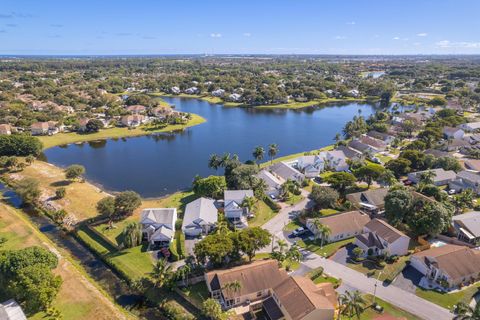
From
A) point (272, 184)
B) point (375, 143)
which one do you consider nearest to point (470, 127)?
point (375, 143)

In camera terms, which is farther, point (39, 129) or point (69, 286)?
point (39, 129)

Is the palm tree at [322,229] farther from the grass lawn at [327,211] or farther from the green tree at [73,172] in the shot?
the green tree at [73,172]

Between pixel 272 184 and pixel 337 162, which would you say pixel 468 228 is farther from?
pixel 337 162

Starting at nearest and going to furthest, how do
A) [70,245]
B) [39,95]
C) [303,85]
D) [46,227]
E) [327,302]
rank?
1. [327,302]
2. [70,245]
3. [46,227]
4. [39,95]
5. [303,85]

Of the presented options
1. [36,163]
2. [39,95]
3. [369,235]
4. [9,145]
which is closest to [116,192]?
[36,163]

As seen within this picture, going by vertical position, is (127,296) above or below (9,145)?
below

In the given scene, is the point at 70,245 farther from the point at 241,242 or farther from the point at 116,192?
the point at 241,242

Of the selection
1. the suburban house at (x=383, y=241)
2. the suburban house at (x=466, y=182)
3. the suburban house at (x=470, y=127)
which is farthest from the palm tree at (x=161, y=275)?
the suburban house at (x=470, y=127)
